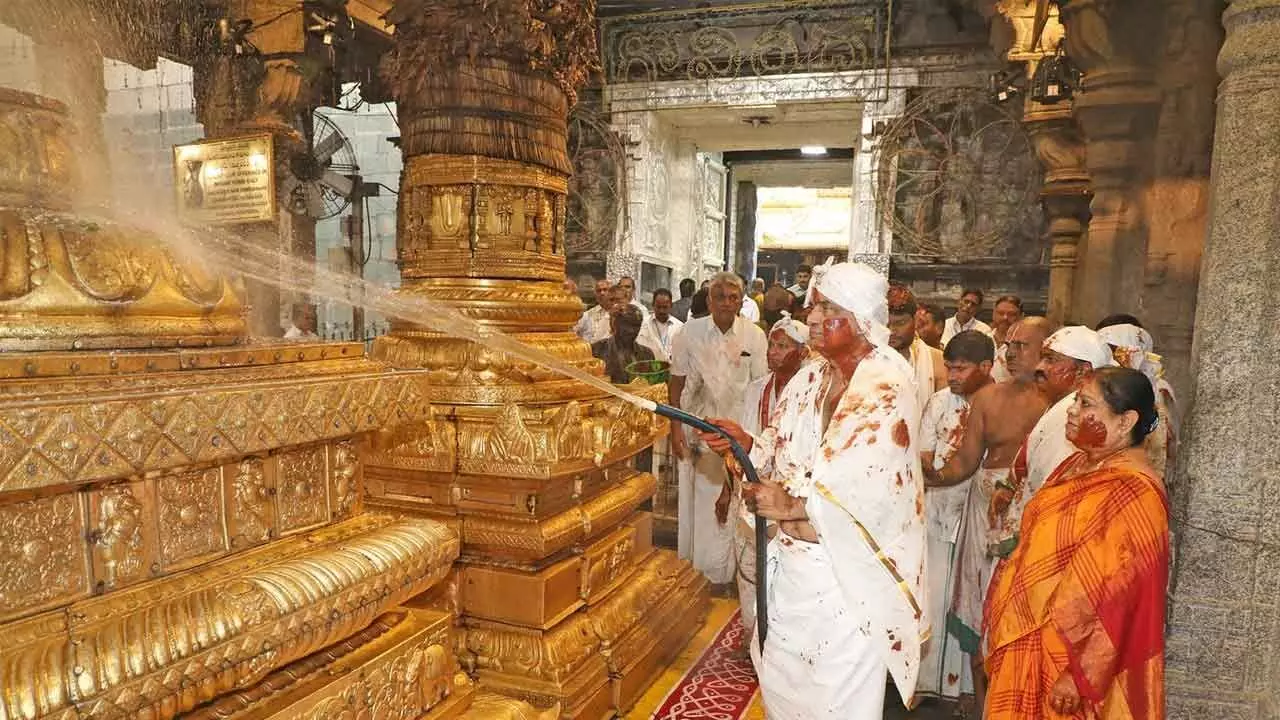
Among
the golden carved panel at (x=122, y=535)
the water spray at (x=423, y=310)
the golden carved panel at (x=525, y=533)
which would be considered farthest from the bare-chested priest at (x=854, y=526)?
the golden carved panel at (x=122, y=535)

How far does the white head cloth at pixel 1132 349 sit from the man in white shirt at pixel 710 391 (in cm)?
237

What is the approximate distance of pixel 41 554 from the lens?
56.7 inches

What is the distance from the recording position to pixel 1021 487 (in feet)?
10.5

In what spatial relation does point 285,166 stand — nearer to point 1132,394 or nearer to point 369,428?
point 369,428

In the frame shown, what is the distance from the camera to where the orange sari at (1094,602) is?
2.29 metres

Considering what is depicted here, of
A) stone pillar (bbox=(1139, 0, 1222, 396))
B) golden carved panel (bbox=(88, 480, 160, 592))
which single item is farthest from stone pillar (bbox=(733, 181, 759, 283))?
golden carved panel (bbox=(88, 480, 160, 592))

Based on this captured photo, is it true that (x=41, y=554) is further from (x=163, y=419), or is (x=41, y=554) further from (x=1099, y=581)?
(x=1099, y=581)

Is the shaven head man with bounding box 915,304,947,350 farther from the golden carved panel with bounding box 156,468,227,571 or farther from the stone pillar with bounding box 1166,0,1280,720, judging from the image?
the golden carved panel with bounding box 156,468,227,571

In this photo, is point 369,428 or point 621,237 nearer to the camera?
point 369,428

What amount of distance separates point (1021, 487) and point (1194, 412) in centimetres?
80

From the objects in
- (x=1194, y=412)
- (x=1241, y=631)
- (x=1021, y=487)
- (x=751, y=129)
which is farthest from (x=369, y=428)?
(x=751, y=129)

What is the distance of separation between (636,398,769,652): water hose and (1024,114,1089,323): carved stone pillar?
6.61 metres

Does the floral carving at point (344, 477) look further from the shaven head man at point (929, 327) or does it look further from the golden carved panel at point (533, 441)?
the shaven head man at point (929, 327)

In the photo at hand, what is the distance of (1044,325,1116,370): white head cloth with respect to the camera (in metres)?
3.04
